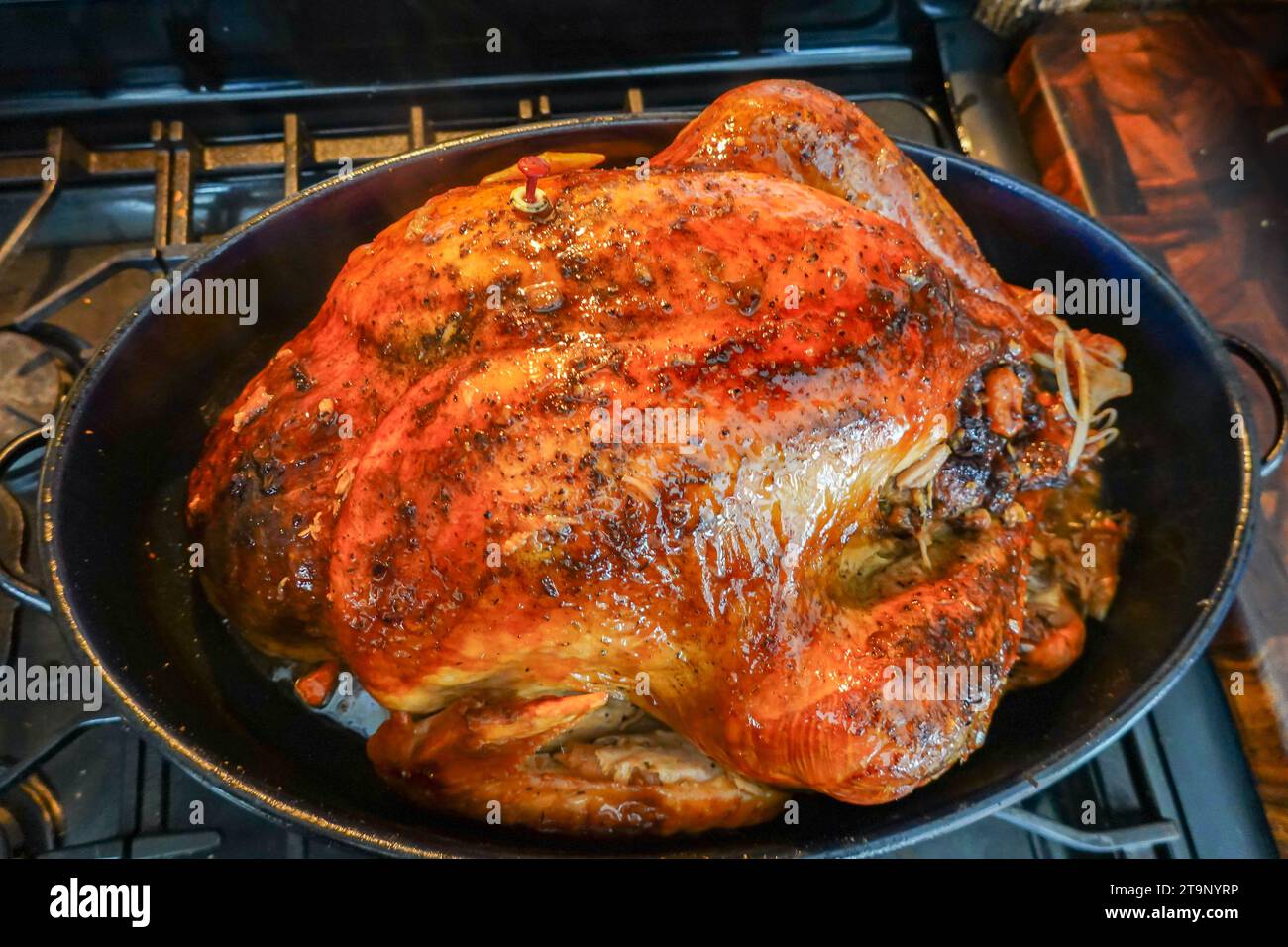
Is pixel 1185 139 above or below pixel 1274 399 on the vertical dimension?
above

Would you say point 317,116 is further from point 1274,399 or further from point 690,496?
point 1274,399

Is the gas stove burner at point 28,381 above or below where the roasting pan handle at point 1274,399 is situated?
above

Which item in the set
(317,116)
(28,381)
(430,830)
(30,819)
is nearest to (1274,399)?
(430,830)

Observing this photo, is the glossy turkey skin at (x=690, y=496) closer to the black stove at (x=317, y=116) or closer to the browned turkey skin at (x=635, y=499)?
the browned turkey skin at (x=635, y=499)

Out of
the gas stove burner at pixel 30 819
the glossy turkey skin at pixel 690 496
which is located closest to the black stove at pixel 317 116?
the gas stove burner at pixel 30 819

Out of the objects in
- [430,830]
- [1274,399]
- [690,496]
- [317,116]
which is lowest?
[430,830]
